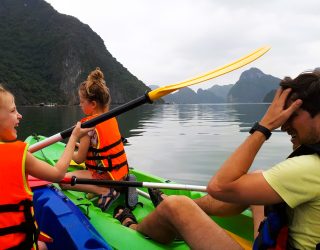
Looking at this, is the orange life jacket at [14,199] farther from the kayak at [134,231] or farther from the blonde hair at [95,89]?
the blonde hair at [95,89]

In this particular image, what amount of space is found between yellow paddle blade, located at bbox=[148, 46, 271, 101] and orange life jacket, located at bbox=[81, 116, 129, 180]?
44.3 inches

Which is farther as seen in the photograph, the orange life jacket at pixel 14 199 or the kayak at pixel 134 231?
the kayak at pixel 134 231

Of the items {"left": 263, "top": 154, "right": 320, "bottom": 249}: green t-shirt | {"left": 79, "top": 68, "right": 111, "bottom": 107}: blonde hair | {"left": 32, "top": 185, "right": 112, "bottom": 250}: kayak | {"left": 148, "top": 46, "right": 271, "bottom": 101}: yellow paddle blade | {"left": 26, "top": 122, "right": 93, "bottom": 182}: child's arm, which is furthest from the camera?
{"left": 79, "top": 68, "right": 111, "bottom": 107}: blonde hair

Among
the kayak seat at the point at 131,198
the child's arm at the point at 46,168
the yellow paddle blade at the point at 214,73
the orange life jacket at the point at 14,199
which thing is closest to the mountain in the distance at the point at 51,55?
the kayak seat at the point at 131,198

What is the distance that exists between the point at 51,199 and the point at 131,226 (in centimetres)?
84

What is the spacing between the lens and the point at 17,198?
2334 mm

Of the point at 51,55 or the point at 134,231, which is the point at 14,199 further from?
the point at 51,55

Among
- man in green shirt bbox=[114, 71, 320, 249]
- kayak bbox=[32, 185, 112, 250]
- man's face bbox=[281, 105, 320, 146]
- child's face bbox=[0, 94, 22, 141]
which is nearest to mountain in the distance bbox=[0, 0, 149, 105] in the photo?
kayak bbox=[32, 185, 112, 250]

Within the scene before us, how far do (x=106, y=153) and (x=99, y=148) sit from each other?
0.35ft

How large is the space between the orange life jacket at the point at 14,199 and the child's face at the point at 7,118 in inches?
5.4

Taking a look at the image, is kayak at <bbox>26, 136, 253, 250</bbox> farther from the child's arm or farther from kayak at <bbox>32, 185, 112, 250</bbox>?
the child's arm

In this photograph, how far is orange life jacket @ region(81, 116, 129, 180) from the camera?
4.27 meters

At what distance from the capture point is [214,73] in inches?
134

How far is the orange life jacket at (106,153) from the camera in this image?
14.0ft
